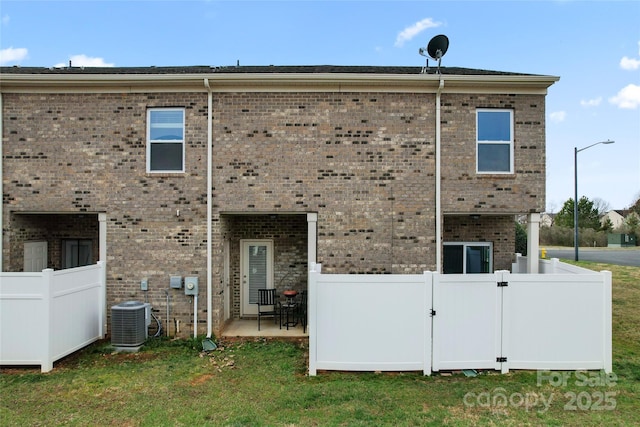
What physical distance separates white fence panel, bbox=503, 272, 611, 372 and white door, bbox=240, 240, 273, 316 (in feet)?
18.7

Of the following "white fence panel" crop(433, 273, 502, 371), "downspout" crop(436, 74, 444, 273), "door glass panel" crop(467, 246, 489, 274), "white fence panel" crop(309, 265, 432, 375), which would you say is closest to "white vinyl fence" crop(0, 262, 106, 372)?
"white fence panel" crop(309, 265, 432, 375)

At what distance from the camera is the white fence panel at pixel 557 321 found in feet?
19.1

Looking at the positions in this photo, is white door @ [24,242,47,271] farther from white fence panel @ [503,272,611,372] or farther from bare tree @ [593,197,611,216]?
bare tree @ [593,197,611,216]

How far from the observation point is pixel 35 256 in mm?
8508

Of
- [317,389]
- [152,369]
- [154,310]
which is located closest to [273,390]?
[317,389]

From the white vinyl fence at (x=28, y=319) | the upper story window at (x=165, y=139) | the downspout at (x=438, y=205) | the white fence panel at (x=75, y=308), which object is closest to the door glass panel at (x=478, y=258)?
the downspout at (x=438, y=205)

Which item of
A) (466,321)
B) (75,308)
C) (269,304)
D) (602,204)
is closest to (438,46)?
(466,321)

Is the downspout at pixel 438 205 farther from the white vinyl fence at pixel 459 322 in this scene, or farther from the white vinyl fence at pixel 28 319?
the white vinyl fence at pixel 28 319

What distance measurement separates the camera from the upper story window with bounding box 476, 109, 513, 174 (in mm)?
7859

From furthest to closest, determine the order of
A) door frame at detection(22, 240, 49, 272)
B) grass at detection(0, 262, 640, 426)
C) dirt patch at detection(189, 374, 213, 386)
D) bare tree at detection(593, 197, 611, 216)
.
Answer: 1. bare tree at detection(593, 197, 611, 216)
2. door frame at detection(22, 240, 49, 272)
3. dirt patch at detection(189, 374, 213, 386)
4. grass at detection(0, 262, 640, 426)

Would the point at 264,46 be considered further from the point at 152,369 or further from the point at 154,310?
the point at 152,369

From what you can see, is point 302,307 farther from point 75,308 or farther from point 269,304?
point 75,308

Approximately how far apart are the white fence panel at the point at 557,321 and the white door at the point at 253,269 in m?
5.71

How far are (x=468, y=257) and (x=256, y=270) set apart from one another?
18.6ft
